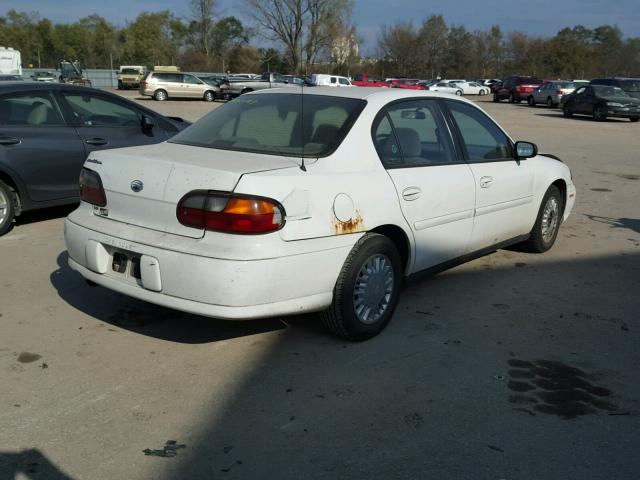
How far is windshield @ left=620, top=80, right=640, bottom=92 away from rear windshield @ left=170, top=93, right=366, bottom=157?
27425 mm

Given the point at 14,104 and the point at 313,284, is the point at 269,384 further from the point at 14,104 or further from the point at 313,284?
the point at 14,104

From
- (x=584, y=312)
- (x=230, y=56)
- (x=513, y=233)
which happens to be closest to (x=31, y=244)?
(x=513, y=233)

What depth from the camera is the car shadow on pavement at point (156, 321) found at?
14.0 feet

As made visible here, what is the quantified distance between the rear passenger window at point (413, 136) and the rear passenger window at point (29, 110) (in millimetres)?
4175

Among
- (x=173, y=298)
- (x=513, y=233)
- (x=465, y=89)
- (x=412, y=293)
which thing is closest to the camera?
(x=173, y=298)

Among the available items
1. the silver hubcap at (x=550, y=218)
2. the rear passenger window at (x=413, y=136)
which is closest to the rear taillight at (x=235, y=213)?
the rear passenger window at (x=413, y=136)

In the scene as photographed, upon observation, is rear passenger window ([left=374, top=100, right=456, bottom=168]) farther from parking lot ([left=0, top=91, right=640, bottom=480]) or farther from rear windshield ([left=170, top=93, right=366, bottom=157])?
parking lot ([left=0, top=91, right=640, bottom=480])

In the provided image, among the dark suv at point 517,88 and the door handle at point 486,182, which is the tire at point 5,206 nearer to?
the door handle at point 486,182

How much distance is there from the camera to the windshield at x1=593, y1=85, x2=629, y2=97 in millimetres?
25594

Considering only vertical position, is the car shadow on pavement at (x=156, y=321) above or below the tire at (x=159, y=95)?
below

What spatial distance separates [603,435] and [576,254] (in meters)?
3.62

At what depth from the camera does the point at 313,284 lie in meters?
3.69

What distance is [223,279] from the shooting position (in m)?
3.40

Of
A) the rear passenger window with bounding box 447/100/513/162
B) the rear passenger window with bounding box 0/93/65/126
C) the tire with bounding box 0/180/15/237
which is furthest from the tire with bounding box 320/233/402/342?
the rear passenger window with bounding box 0/93/65/126
